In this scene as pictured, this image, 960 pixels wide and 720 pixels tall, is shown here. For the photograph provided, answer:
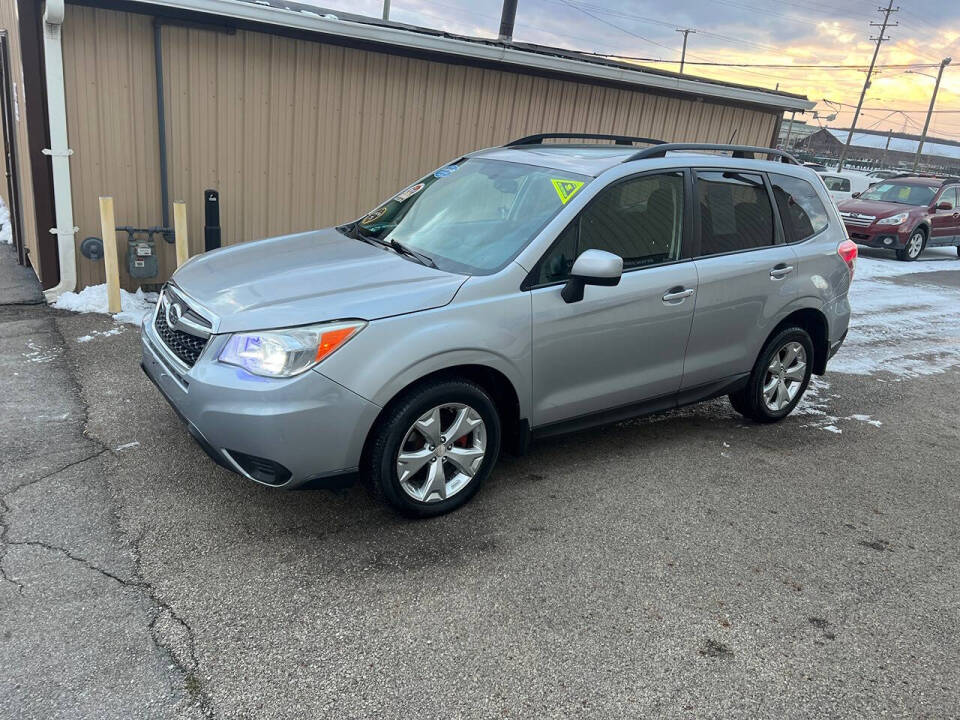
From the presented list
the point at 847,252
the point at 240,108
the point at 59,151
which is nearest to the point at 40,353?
the point at 59,151

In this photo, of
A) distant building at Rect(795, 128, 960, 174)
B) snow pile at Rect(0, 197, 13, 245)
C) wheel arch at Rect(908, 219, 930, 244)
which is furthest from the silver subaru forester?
distant building at Rect(795, 128, 960, 174)

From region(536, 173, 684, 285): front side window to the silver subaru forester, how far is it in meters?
0.01

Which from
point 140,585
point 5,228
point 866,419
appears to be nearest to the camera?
point 140,585

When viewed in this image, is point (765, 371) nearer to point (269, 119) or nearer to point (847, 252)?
point (847, 252)

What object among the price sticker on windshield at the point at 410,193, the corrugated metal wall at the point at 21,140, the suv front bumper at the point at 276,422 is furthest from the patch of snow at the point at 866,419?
the corrugated metal wall at the point at 21,140

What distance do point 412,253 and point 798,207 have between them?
9.22ft

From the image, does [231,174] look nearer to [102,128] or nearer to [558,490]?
[102,128]

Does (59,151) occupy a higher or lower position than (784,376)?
higher

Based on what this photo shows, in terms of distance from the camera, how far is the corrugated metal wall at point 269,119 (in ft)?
23.1

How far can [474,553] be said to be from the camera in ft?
11.6

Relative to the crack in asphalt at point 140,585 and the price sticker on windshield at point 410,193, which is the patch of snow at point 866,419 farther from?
the crack in asphalt at point 140,585

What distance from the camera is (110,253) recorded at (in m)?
6.81

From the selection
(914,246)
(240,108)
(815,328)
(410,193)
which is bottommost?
(914,246)

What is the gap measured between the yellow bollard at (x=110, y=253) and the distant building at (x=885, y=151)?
185ft
